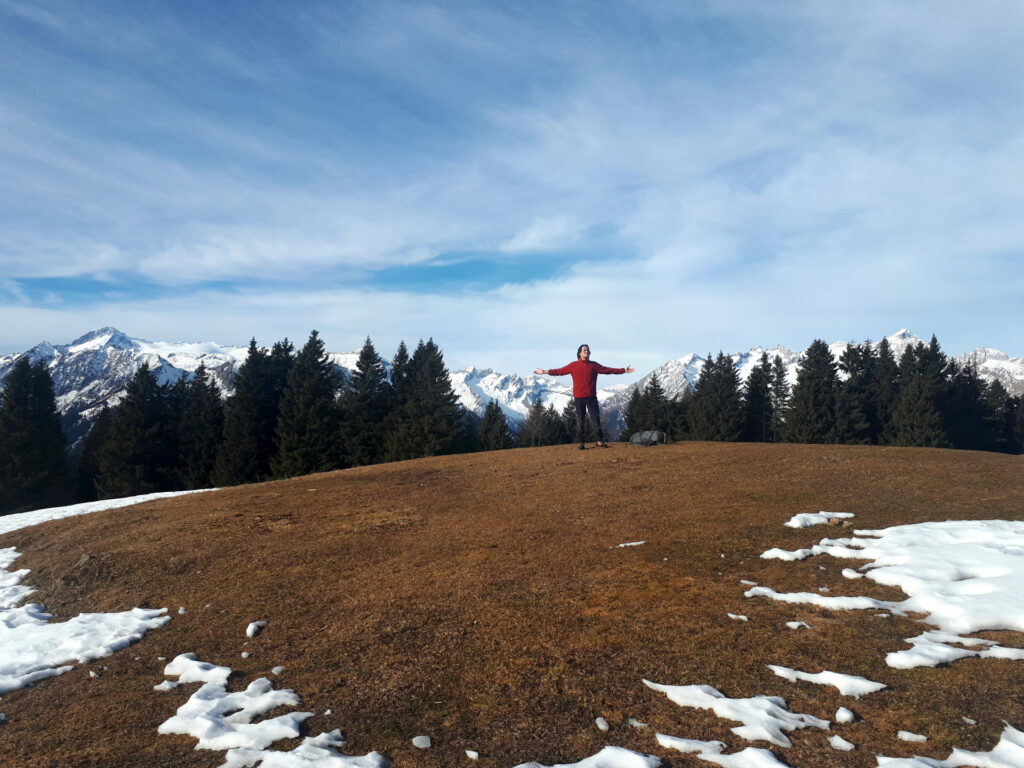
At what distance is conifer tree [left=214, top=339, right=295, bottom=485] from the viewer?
4381 cm

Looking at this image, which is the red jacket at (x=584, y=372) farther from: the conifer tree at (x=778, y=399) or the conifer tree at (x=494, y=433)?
the conifer tree at (x=778, y=399)

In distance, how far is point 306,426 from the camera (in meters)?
44.1

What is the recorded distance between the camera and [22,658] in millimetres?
6672

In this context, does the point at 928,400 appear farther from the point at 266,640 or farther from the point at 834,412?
the point at 266,640

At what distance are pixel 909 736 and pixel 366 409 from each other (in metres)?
47.6

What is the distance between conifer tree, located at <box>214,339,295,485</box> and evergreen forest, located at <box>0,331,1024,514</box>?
10 centimetres

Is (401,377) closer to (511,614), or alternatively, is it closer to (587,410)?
(587,410)

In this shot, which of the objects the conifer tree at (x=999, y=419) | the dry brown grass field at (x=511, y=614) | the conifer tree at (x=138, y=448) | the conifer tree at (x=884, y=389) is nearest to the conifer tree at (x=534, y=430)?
the conifer tree at (x=884, y=389)

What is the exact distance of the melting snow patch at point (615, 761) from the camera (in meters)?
3.87

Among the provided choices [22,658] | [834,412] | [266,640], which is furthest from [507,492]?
[834,412]

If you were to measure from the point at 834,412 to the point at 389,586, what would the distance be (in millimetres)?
54458

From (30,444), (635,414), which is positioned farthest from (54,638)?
(635,414)

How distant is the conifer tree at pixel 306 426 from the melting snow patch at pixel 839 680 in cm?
4188

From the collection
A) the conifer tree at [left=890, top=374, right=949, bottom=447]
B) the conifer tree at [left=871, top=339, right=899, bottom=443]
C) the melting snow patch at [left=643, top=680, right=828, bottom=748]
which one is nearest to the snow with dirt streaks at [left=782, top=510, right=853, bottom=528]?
the melting snow patch at [left=643, top=680, right=828, bottom=748]
